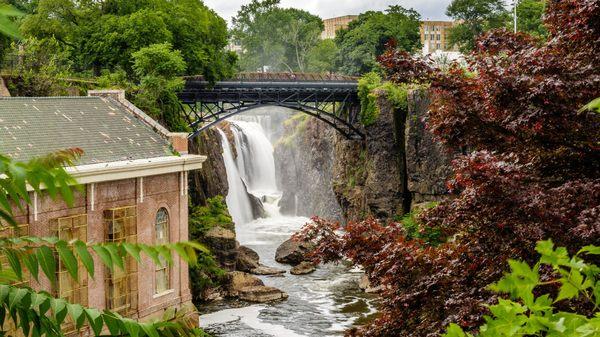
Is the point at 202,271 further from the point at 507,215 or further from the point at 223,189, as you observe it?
the point at 507,215

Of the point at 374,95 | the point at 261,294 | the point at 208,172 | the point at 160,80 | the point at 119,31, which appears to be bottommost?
the point at 261,294

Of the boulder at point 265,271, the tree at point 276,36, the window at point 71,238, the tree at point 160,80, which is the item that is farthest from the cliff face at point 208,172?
the tree at point 276,36

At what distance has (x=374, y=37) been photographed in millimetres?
56781

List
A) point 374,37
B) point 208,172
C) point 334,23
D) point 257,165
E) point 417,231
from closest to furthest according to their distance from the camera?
point 417,231 → point 208,172 → point 257,165 → point 374,37 → point 334,23

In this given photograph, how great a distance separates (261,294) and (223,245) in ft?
12.2

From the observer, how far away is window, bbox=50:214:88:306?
1680cm

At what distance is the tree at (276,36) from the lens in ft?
276

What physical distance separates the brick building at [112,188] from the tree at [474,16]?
43411 mm

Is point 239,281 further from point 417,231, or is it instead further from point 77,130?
point 77,130

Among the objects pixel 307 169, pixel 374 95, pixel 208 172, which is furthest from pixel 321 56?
pixel 208 172

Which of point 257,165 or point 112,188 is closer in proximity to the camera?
point 112,188

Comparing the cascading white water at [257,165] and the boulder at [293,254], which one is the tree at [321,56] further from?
the boulder at [293,254]

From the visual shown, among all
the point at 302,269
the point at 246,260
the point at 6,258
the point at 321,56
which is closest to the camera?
the point at 6,258

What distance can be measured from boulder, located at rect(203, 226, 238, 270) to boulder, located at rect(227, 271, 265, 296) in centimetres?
121
